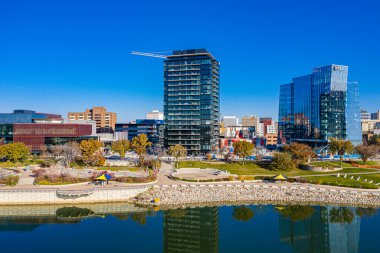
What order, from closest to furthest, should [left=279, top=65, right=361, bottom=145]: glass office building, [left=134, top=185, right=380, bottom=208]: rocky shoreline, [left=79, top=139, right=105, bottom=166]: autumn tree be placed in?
1. [left=134, top=185, right=380, bottom=208]: rocky shoreline
2. [left=79, top=139, right=105, bottom=166]: autumn tree
3. [left=279, top=65, right=361, bottom=145]: glass office building

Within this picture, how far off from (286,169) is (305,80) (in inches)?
3184

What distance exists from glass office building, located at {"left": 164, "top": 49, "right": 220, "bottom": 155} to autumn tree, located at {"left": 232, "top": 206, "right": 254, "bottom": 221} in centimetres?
7386

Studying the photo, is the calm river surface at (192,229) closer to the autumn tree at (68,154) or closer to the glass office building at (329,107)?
the autumn tree at (68,154)

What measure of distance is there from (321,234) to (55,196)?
1799 inches

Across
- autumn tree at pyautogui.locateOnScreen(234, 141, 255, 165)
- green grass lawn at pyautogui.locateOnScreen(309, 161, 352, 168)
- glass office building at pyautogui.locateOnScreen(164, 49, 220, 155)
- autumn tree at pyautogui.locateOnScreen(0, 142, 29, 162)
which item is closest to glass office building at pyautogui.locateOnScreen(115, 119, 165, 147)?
glass office building at pyautogui.locateOnScreen(164, 49, 220, 155)

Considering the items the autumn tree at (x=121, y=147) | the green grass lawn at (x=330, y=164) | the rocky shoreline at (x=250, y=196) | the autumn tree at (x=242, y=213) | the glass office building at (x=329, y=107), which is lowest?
the autumn tree at (x=242, y=213)

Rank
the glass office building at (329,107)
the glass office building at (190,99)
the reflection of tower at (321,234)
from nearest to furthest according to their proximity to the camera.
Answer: the reflection of tower at (321,234), the glass office building at (190,99), the glass office building at (329,107)

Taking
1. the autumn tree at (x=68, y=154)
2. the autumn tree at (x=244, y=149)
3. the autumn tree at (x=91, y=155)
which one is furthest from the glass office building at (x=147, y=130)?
the autumn tree at (x=244, y=149)

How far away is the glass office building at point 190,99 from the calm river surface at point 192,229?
75.7m

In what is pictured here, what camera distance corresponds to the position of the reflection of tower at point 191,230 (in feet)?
146

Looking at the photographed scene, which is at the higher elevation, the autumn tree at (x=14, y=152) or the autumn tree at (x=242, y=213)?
the autumn tree at (x=14, y=152)

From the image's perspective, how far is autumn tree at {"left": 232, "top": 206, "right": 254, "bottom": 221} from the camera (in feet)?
177

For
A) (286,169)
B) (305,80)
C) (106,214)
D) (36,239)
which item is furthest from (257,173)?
(305,80)

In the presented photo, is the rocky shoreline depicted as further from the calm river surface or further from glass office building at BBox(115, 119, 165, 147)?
glass office building at BBox(115, 119, 165, 147)
